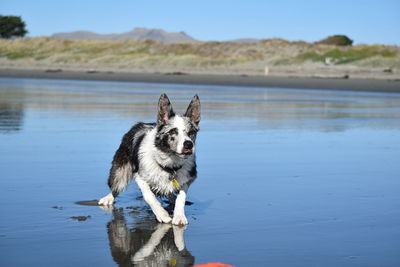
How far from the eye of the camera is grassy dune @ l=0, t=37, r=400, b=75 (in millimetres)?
53125

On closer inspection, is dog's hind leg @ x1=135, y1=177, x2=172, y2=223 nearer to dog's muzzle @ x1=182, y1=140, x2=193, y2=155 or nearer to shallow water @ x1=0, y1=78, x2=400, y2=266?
shallow water @ x1=0, y1=78, x2=400, y2=266

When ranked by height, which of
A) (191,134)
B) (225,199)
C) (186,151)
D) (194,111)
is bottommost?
(225,199)

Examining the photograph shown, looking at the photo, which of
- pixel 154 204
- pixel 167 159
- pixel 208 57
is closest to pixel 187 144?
pixel 167 159

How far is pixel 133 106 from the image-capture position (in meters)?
21.2

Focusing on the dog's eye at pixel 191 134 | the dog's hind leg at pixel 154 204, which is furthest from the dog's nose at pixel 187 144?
the dog's hind leg at pixel 154 204

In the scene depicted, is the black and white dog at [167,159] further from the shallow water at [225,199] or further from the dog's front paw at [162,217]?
the shallow water at [225,199]

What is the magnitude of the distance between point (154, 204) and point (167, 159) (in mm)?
502

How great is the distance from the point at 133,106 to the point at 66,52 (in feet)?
187

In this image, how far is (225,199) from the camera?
8.21 meters

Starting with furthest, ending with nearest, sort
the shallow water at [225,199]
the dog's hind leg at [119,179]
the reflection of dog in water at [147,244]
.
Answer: the dog's hind leg at [119,179] < the shallow water at [225,199] < the reflection of dog in water at [147,244]

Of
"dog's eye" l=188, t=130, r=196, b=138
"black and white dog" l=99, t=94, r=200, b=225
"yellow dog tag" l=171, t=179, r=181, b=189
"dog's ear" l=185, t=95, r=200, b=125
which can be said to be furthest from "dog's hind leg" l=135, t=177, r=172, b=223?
"dog's ear" l=185, t=95, r=200, b=125

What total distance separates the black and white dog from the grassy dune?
42057 mm

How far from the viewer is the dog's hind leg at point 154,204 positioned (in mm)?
7187

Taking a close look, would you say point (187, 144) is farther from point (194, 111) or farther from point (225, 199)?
point (225, 199)
